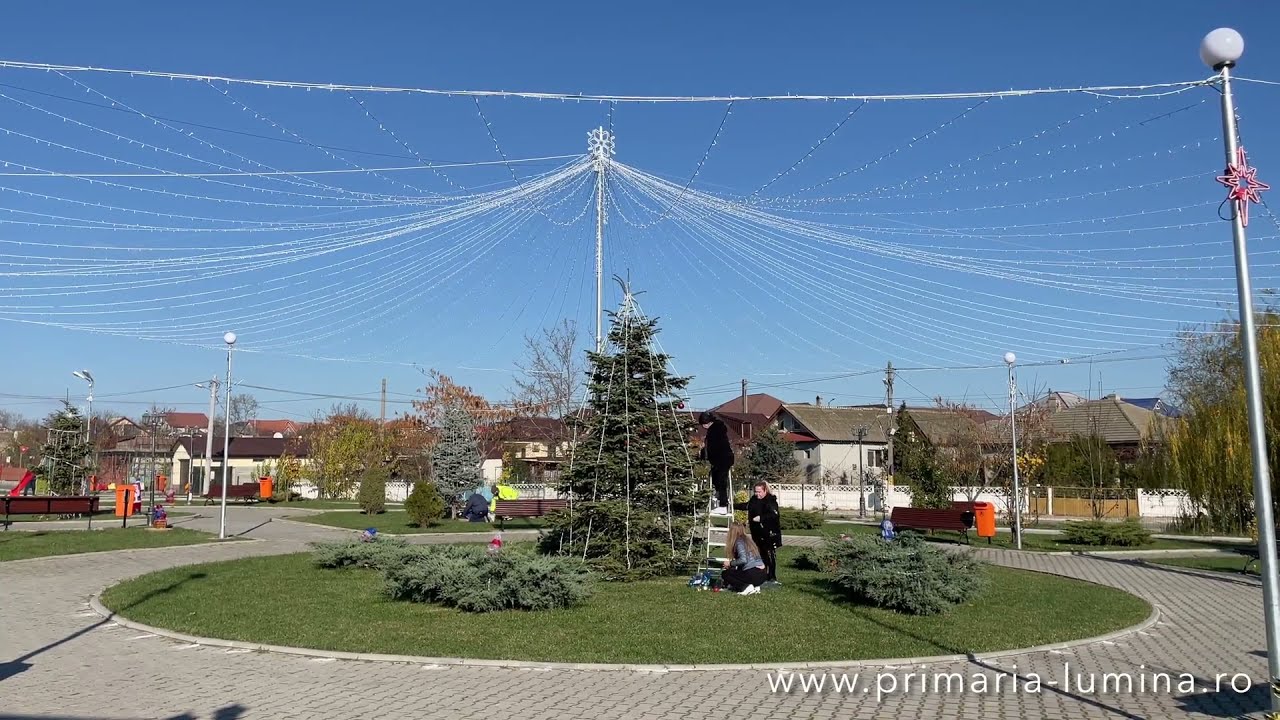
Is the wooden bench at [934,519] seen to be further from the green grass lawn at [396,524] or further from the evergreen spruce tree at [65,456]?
the evergreen spruce tree at [65,456]

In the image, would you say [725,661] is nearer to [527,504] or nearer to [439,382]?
[527,504]

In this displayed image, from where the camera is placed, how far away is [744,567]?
12781mm

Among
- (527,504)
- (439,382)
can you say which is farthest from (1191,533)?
(439,382)

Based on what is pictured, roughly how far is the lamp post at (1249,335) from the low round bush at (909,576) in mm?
5115

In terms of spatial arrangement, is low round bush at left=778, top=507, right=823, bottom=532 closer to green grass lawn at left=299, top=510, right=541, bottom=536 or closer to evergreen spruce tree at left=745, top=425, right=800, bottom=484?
green grass lawn at left=299, top=510, right=541, bottom=536

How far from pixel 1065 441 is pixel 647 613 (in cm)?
4855

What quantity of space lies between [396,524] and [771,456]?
30152 mm

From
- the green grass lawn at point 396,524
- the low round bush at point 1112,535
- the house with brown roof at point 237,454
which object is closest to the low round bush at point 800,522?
the low round bush at point 1112,535

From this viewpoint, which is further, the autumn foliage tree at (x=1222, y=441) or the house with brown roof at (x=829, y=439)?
the house with brown roof at (x=829, y=439)

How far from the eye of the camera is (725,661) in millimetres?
8359

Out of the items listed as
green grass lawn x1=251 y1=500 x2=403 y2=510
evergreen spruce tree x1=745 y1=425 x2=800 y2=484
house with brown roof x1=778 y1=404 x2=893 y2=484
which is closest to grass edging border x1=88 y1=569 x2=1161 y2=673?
green grass lawn x1=251 y1=500 x2=403 y2=510

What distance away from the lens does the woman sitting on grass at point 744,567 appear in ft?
41.7

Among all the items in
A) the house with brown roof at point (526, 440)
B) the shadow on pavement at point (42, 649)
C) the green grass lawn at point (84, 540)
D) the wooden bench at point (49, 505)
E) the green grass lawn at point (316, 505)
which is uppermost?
the house with brown roof at point (526, 440)

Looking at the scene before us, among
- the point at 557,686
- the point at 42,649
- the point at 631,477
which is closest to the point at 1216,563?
the point at 631,477
